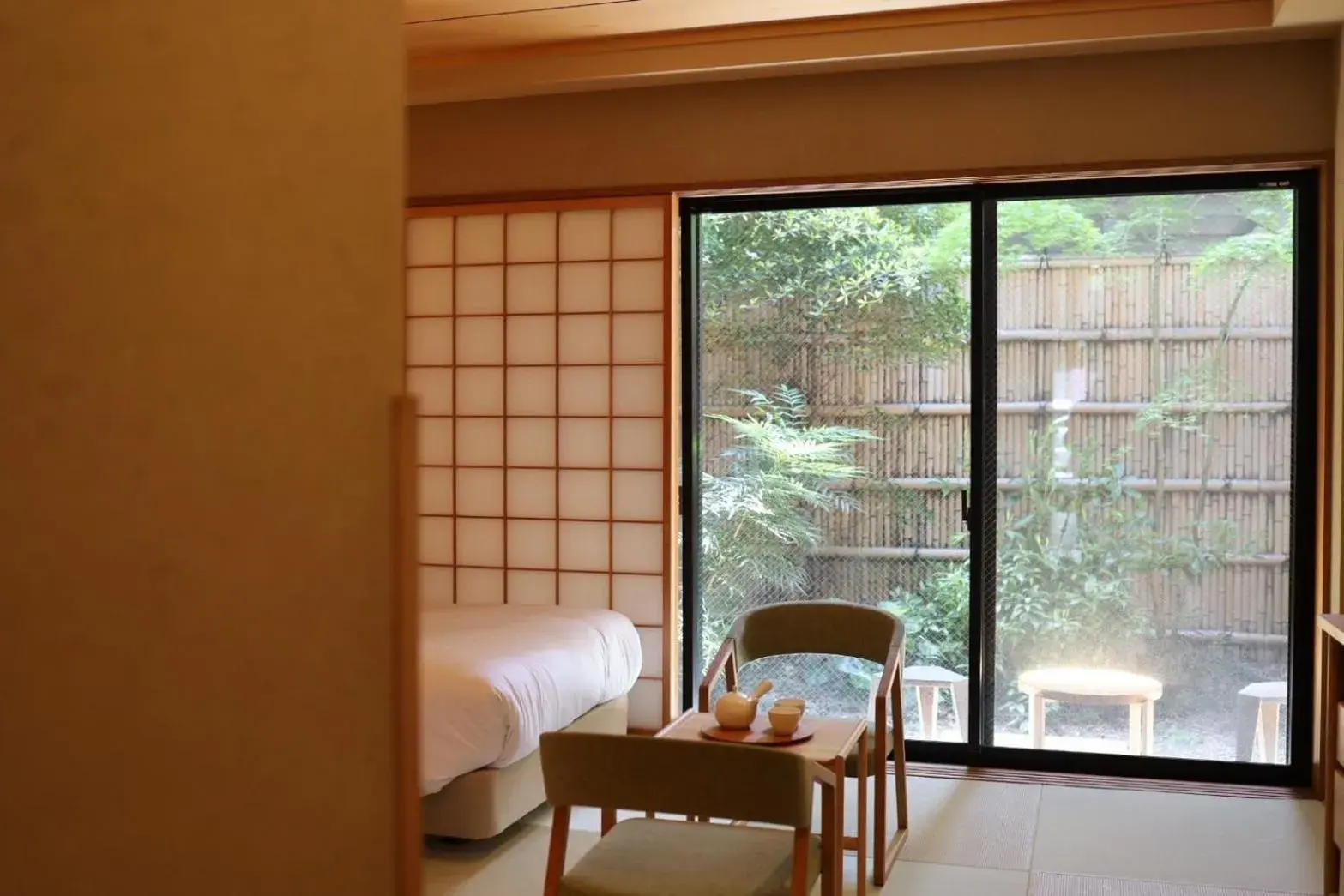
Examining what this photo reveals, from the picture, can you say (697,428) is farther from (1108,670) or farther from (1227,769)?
(1227,769)

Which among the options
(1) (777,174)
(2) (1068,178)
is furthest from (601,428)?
(2) (1068,178)

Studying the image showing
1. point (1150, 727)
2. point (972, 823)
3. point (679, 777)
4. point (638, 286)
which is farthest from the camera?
point (638, 286)

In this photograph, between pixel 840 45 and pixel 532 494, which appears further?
pixel 532 494

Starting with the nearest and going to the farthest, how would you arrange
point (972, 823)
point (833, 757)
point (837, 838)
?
point (837, 838)
point (833, 757)
point (972, 823)

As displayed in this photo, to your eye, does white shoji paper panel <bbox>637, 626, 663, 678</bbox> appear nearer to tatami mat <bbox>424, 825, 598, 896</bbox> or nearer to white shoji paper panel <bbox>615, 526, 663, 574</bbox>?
white shoji paper panel <bbox>615, 526, 663, 574</bbox>

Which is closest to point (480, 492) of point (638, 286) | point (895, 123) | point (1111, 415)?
point (638, 286)

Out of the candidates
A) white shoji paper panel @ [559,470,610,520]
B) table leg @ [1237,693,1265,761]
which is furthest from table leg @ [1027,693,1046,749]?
white shoji paper panel @ [559,470,610,520]

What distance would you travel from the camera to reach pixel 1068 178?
4242mm

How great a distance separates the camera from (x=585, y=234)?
4.71 m

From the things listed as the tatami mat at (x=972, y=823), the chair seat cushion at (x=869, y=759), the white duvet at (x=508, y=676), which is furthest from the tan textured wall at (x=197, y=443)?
the tatami mat at (x=972, y=823)

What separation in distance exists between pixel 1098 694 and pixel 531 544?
2.10 m

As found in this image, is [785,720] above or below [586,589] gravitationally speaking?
below

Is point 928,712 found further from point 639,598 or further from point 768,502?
point 639,598

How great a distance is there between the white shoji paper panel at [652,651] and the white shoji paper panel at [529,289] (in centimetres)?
127
